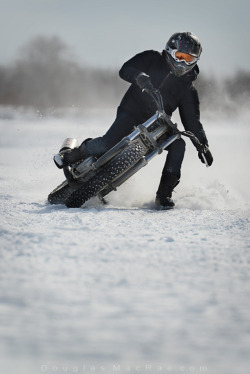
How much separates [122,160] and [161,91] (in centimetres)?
85

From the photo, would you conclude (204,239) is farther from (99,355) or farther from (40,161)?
(40,161)

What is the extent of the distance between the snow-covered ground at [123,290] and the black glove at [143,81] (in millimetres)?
1170

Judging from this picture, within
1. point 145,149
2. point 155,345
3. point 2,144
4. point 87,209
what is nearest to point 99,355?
point 155,345

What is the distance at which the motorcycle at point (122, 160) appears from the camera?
4.65m

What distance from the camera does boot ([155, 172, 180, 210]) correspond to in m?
4.98

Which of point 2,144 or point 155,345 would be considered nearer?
point 155,345

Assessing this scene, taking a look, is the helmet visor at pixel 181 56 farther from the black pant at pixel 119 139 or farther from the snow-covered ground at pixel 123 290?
the snow-covered ground at pixel 123 290

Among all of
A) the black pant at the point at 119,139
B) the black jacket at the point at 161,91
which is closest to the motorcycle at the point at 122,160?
the black pant at the point at 119,139

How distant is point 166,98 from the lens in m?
4.95

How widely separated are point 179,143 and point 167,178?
1.21 ft

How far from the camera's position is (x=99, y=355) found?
6.30 feet

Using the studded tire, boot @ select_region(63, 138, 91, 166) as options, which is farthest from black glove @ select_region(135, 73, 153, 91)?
boot @ select_region(63, 138, 91, 166)

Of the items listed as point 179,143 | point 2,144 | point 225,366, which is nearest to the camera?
point 225,366

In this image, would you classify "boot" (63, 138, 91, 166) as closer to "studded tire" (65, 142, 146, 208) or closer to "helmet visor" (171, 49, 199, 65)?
"studded tire" (65, 142, 146, 208)
